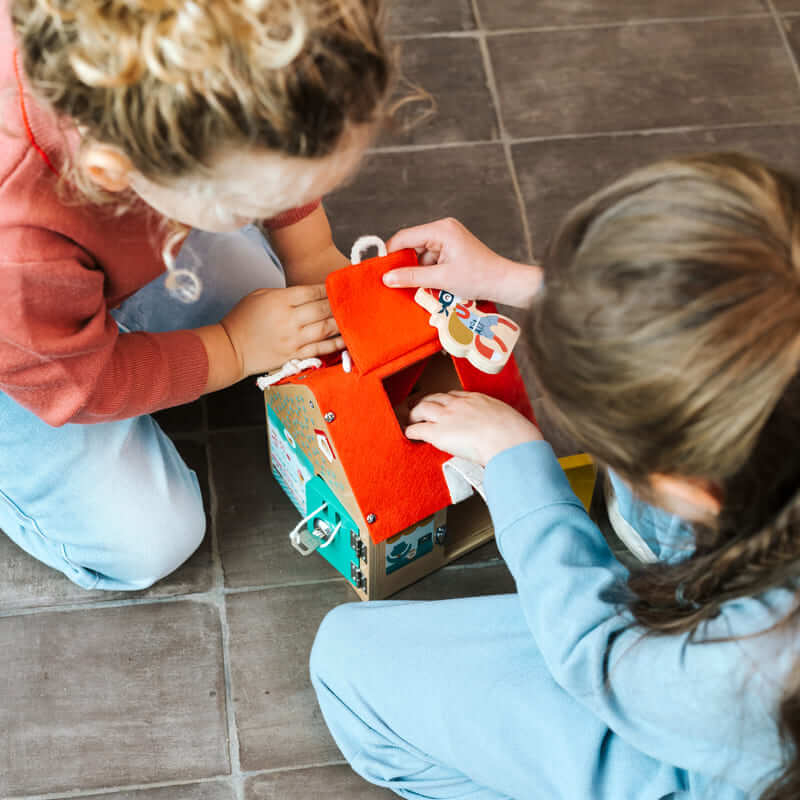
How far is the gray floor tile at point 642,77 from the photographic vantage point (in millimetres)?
1578

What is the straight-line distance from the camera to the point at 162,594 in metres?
1.19

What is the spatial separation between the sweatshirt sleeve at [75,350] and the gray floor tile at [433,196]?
472 mm

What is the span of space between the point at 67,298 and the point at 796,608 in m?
0.63

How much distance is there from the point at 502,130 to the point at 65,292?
902 millimetres

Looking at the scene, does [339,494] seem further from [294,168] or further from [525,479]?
[294,168]

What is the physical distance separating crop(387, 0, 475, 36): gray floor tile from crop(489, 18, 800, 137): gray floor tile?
3.1 inches

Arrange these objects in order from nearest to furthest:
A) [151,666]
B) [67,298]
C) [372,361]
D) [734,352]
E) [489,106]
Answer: [734,352] → [67,298] → [372,361] → [151,666] → [489,106]

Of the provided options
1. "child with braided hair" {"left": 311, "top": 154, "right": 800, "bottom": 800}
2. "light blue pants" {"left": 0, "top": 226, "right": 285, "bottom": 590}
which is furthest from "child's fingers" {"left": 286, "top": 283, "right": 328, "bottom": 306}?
"light blue pants" {"left": 0, "top": 226, "right": 285, "bottom": 590}

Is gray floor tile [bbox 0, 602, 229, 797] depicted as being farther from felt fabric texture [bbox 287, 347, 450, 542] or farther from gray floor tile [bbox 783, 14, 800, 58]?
gray floor tile [bbox 783, 14, 800, 58]

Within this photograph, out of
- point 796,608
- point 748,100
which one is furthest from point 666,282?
point 748,100

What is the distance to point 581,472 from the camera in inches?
46.9

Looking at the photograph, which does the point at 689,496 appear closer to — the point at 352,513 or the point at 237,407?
the point at 352,513

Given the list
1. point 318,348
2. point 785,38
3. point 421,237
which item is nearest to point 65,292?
point 318,348

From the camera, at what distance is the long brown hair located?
59 centimetres
